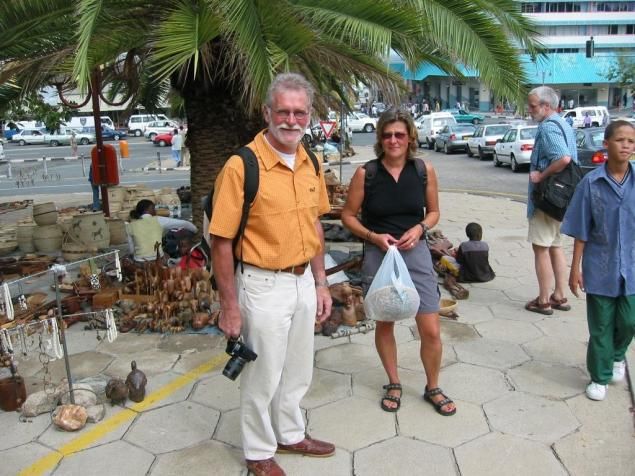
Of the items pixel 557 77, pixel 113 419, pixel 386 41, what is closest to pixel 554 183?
pixel 386 41

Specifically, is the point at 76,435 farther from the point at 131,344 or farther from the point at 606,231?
the point at 606,231

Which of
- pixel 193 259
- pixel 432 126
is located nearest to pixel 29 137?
pixel 432 126

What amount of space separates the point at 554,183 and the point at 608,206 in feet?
4.31

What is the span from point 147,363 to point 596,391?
304 centimetres

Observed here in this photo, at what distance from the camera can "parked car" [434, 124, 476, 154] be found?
80.1ft

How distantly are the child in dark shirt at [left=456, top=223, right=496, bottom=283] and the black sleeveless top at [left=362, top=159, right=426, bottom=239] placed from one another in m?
2.99

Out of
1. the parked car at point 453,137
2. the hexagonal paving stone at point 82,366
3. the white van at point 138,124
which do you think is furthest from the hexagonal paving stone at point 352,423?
the white van at point 138,124

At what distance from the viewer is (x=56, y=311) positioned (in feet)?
17.2

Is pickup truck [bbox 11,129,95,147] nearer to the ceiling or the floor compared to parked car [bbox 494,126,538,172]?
nearer to the ceiling

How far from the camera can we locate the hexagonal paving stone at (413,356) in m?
4.25

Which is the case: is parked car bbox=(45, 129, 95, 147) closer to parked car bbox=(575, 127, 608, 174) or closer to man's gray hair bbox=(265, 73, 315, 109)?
parked car bbox=(575, 127, 608, 174)

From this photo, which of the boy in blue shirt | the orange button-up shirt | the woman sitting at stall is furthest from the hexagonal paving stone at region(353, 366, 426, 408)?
the woman sitting at stall

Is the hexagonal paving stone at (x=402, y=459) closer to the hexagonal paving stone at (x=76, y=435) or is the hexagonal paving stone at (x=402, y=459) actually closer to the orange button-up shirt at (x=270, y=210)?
the orange button-up shirt at (x=270, y=210)

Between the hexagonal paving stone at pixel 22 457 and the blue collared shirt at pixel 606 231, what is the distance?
10.5 feet
